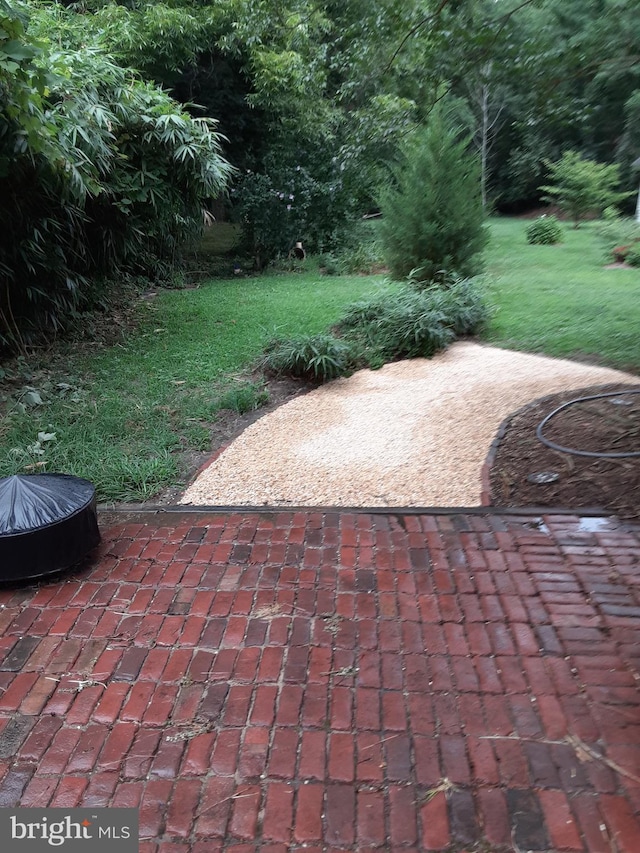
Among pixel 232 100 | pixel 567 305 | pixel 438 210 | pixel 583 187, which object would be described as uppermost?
pixel 232 100

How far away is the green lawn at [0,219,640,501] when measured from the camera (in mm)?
3822

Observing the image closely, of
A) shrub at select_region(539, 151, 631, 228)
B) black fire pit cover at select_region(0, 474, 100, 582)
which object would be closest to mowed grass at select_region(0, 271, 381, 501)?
black fire pit cover at select_region(0, 474, 100, 582)

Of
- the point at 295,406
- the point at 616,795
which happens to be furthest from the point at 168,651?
the point at 295,406

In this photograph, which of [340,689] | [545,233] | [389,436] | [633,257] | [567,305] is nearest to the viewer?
[340,689]

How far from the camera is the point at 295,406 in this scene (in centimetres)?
470

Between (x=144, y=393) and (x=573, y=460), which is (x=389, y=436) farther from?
(x=144, y=393)

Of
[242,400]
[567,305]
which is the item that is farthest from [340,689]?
[567,305]

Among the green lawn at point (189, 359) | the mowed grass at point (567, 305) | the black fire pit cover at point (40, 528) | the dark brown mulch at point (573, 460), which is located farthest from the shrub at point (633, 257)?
the black fire pit cover at point (40, 528)

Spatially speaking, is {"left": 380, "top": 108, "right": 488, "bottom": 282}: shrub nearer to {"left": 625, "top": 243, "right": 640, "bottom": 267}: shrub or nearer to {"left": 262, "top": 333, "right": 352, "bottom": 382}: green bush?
{"left": 262, "top": 333, "right": 352, "bottom": 382}: green bush

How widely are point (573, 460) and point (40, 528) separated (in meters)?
2.75

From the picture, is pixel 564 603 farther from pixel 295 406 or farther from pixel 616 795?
pixel 295 406

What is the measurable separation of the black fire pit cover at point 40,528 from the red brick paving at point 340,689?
0.11 meters

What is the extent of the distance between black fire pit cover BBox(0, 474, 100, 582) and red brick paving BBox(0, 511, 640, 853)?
0.36ft

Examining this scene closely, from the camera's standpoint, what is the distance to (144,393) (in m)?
4.94
